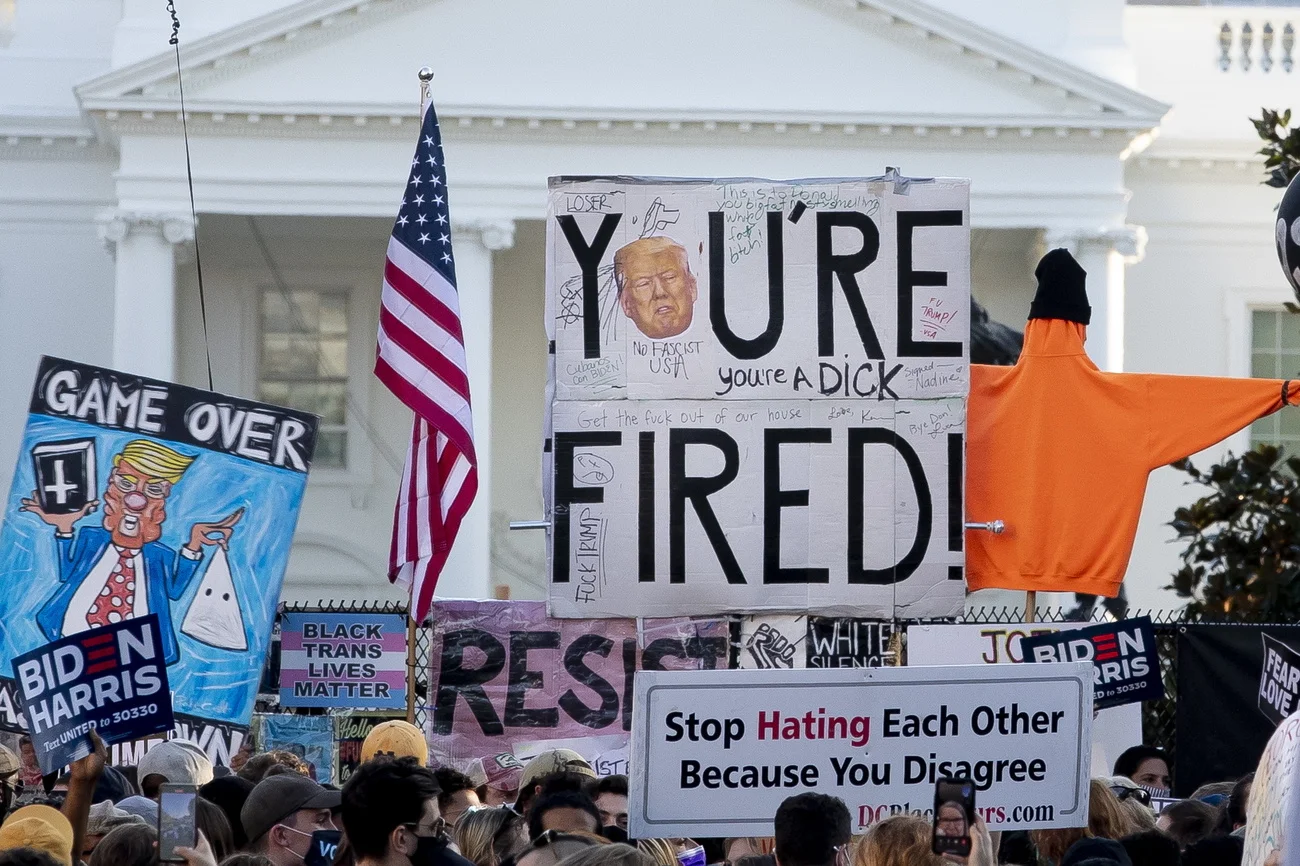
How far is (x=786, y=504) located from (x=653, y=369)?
62cm

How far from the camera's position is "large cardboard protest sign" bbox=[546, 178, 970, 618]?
7445 mm

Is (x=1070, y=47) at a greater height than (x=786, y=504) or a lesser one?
greater

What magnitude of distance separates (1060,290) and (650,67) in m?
17.8

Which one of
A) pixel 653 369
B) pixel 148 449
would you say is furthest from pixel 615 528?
pixel 148 449

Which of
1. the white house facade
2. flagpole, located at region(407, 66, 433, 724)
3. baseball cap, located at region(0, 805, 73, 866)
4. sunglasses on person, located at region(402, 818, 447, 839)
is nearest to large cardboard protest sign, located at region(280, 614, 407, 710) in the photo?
flagpole, located at region(407, 66, 433, 724)

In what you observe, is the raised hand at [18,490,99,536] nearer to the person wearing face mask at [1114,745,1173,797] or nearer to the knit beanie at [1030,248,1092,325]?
the knit beanie at [1030,248,1092,325]

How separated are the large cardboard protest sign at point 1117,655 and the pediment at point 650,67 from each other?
1599 centimetres

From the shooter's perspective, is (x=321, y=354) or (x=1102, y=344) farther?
(x=321, y=354)

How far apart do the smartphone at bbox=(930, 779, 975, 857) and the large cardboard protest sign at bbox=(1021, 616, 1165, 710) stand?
4.66 m

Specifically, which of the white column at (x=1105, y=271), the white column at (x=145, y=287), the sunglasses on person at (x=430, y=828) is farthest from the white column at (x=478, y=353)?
the sunglasses on person at (x=430, y=828)

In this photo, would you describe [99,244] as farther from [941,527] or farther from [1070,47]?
[941,527]

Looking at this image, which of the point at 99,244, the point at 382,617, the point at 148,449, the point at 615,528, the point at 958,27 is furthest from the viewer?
the point at 99,244

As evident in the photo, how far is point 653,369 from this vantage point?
759cm

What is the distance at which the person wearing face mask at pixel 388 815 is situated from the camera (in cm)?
525
